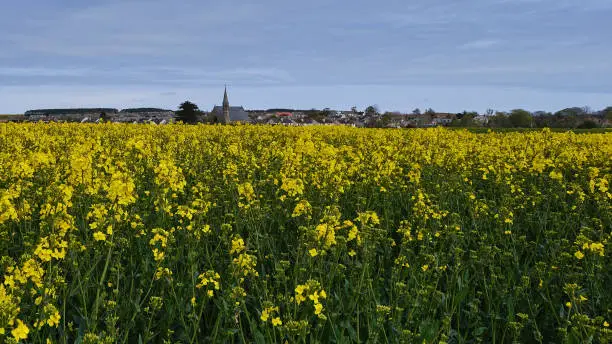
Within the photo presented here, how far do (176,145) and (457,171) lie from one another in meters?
7.13

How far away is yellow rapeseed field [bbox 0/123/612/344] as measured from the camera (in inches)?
147

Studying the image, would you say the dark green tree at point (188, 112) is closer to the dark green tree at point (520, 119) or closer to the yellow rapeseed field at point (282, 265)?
the dark green tree at point (520, 119)

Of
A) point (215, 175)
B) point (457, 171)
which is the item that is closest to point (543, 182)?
point (457, 171)

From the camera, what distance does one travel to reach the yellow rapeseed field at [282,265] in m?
3.72

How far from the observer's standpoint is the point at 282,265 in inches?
171

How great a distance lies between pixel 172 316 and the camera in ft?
13.6

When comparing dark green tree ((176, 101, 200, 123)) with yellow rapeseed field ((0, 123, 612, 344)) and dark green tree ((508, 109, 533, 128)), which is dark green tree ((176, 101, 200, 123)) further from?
yellow rapeseed field ((0, 123, 612, 344))

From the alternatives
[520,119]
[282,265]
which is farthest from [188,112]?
[282,265]

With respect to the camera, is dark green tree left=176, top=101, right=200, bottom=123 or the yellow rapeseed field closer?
the yellow rapeseed field

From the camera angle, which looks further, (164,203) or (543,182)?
(543,182)

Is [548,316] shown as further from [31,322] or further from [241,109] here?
[241,109]

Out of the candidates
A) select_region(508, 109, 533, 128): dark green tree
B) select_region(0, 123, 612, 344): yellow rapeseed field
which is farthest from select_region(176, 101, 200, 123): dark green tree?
select_region(0, 123, 612, 344): yellow rapeseed field

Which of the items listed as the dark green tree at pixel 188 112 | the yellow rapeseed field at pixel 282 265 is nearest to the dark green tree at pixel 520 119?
the dark green tree at pixel 188 112

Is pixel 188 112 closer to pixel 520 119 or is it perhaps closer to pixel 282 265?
pixel 520 119
